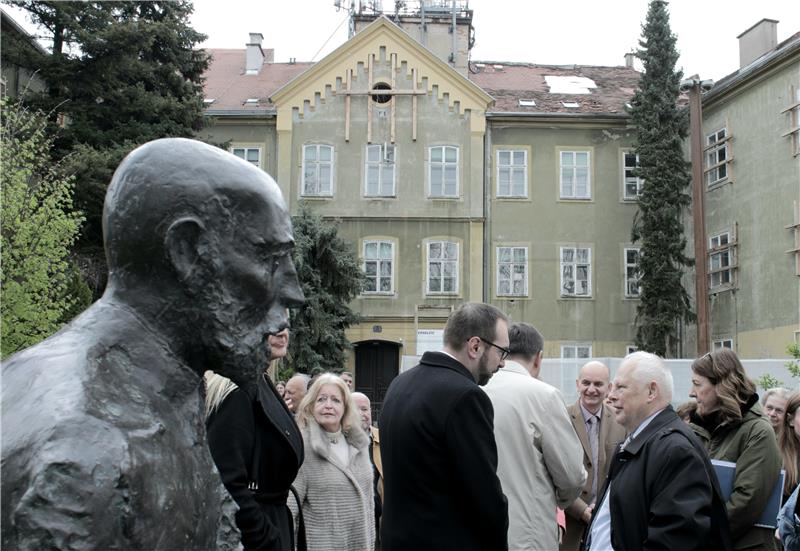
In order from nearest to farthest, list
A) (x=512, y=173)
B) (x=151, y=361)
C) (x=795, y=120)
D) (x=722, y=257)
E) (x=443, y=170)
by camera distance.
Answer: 1. (x=151, y=361)
2. (x=795, y=120)
3. (x=722, y=257)
4. (x=443, y=170)
5. (x=512, y=173)

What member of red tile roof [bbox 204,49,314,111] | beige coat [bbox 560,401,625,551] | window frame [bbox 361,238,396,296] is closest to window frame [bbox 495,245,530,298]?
window frame [bbox 361,238,396,296]

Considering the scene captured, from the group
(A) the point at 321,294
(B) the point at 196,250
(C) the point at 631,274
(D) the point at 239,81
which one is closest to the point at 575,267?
(C) the point at 631,274

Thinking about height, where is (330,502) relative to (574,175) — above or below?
below

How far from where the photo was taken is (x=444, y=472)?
4.02 meters

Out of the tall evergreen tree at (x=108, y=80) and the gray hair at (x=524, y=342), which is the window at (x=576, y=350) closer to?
the tall evergreen tree at (x=108, y=80)

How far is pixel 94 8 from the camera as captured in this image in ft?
74.0

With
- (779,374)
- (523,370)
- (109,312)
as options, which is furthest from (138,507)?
(779,374)

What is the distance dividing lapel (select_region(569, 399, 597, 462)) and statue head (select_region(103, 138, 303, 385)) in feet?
16.4

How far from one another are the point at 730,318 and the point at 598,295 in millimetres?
4303

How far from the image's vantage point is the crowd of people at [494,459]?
3650 mm

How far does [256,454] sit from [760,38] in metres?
28.4

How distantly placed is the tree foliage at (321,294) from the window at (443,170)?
5.23 m

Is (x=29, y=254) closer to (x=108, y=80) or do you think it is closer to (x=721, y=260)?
(x=108, y=80)

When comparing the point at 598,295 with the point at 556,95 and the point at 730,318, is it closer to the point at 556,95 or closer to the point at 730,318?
the point at 730,318
